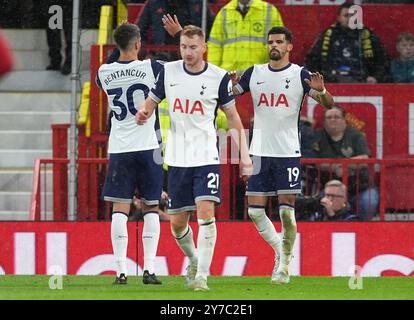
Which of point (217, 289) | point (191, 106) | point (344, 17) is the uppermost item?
point (344, 17)

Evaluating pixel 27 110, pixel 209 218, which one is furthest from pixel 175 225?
pixel 27 110

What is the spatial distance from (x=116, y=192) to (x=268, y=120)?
1.51 m

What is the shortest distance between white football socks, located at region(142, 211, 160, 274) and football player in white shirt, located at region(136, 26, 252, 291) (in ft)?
2.01

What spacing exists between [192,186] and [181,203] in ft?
0.59

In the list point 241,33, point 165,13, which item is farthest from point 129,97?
point 165,13

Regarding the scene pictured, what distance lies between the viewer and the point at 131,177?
438 inches

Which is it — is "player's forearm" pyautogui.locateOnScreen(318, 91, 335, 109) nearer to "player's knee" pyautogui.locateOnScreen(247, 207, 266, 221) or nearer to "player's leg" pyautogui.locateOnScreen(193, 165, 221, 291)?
"player's knee" pyautogui.locateOnScreen(247, 207, 266, 221)

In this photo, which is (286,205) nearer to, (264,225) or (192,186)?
(264,225)

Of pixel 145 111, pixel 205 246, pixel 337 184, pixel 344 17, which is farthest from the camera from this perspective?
pixel 344 17

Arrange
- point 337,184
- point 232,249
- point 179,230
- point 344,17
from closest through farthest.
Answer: point 179,230, point 232,249, point 337,184, point 344,17

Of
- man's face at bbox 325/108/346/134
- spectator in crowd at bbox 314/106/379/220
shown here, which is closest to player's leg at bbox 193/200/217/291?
spectator in crowd at bbox 314/106/379/220

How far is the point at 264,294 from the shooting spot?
998cm

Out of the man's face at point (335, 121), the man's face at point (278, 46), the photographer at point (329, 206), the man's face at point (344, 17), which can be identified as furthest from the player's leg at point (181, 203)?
the man's face at point (344, 17)

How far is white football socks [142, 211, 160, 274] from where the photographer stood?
11.0m
